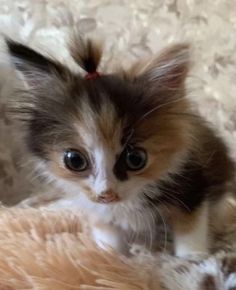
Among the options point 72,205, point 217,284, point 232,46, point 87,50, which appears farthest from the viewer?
point 232,46

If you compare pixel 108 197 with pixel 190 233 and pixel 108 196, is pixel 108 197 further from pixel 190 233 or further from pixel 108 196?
pixel 190 233

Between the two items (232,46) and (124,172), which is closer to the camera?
(124,172)

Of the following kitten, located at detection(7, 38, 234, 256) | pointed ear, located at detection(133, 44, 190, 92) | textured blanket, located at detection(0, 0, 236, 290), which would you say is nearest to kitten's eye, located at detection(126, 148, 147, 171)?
kitten, located at detection(7, 38, 234, 256)

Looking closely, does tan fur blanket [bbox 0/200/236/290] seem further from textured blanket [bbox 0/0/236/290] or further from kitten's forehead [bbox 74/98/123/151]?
textured blanket [bbox 0/0/236/290]

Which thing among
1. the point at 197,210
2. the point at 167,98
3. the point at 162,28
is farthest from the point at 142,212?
the point at 162,28

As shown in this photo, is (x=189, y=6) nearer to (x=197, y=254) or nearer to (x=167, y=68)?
(x=167, y=68)

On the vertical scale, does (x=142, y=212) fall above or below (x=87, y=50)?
below
